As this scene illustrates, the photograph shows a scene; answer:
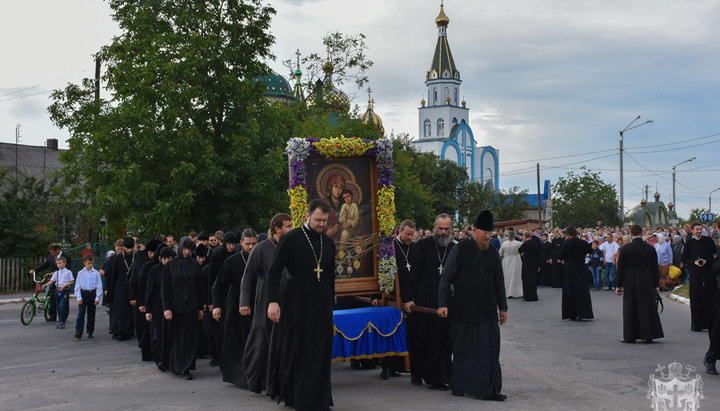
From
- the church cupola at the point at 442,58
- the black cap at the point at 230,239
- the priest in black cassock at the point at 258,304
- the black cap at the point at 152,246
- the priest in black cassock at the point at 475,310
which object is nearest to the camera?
the priest in black cassock at the point at 475,310

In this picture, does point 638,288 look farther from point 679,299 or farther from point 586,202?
point 586,202

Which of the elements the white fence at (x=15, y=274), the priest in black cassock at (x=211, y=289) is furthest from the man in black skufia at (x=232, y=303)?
the white fence at (x=15, y=274)

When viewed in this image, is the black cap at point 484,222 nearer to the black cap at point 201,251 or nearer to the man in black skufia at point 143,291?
the man in black skufia at point 143,291

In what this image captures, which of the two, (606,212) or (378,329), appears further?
(606,212)

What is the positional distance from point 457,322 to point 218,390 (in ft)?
10.3

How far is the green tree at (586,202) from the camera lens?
246 feet

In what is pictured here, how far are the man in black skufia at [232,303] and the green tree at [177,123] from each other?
1599 centimetres

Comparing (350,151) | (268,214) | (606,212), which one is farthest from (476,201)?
(350,151)

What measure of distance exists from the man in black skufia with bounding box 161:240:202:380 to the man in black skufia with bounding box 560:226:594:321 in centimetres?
898

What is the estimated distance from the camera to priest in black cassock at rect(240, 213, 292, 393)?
9117 millimetres

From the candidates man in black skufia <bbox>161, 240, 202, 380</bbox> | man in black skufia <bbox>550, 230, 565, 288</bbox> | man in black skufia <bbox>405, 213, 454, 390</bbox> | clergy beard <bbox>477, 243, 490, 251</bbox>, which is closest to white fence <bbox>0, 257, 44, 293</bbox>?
man in black skufia <bbox>550, 230, 565, 288</bbox>

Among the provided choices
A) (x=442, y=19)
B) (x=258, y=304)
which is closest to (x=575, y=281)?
(x=258, y=304)

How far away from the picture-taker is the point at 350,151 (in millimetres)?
10133

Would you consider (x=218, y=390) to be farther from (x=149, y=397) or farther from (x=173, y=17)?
(x=173, y=17)
